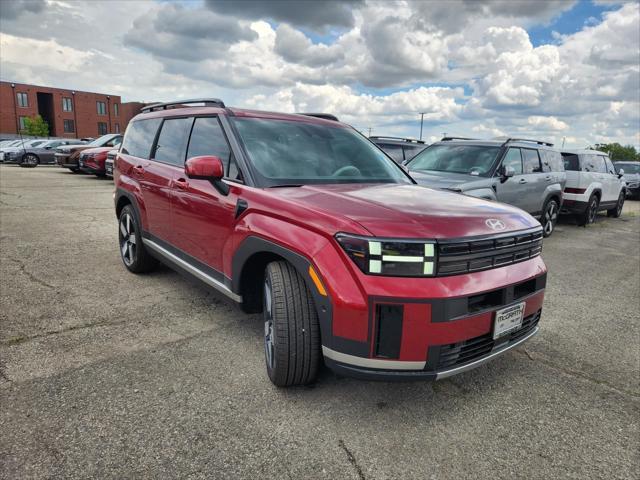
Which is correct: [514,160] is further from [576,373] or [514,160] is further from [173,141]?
[173,141]

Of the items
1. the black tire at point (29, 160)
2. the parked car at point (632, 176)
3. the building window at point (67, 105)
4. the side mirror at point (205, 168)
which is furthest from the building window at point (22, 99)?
the side mirror at point (205, 168)

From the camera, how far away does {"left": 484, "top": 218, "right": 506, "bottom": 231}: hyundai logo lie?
253 cm

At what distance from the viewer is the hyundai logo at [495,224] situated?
2529mm

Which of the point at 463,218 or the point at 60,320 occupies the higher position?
the point at 463,218

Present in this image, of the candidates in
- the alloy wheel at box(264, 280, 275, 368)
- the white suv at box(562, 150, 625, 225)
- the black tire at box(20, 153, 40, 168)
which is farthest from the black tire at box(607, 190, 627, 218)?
the black tire at box(20, 153, 40, 168)

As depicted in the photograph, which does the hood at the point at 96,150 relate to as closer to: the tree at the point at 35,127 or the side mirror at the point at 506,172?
the side mirror at the point at 506,172

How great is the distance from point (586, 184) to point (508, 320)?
979 cm

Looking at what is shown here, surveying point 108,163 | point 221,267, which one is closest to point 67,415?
point 221,267

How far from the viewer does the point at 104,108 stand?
69750mm

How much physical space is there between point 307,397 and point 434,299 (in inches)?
42.2

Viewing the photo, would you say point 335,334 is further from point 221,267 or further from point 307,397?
point 221,267

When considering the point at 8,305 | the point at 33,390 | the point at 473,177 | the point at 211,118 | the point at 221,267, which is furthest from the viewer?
the point at 473,177

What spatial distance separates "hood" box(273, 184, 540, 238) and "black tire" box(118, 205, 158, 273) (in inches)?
97.5

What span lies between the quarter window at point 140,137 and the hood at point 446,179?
3.89 metres
